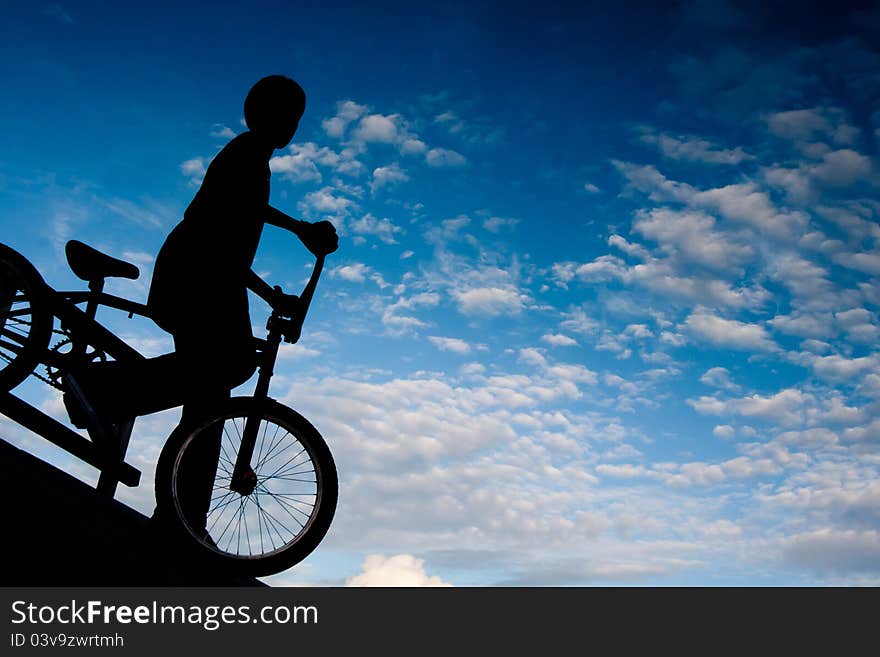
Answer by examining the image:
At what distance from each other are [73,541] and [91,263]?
8.81ft

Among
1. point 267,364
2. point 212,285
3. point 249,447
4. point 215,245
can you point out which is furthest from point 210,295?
point 249,447

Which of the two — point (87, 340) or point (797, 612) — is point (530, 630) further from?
point (87, 340)

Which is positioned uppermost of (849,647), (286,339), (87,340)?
(87,340)

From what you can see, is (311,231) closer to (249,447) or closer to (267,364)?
(267,364)

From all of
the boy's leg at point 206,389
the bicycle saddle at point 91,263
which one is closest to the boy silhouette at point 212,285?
the boy's leg at point 206,389

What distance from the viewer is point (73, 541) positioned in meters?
2.83

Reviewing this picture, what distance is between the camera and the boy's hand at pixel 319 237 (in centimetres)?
421

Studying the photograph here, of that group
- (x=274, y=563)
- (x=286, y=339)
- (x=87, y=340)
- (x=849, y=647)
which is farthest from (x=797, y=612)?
(x=87, y=340)

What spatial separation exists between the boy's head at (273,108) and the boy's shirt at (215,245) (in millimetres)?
192

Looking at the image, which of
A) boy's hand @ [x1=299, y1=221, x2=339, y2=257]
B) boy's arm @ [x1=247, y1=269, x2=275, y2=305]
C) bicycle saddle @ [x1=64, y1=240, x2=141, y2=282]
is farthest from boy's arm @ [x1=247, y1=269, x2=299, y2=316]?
bicycle saddle @ [x1=64, y1=240, x2=141, y2=282]

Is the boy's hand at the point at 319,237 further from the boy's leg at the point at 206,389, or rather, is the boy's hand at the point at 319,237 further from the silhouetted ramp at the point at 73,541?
the silhouetted ramp at the point at 73,541

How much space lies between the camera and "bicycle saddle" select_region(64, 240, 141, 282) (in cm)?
480

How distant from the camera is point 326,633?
272 centimetres

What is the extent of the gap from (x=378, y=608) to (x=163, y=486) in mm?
1643
